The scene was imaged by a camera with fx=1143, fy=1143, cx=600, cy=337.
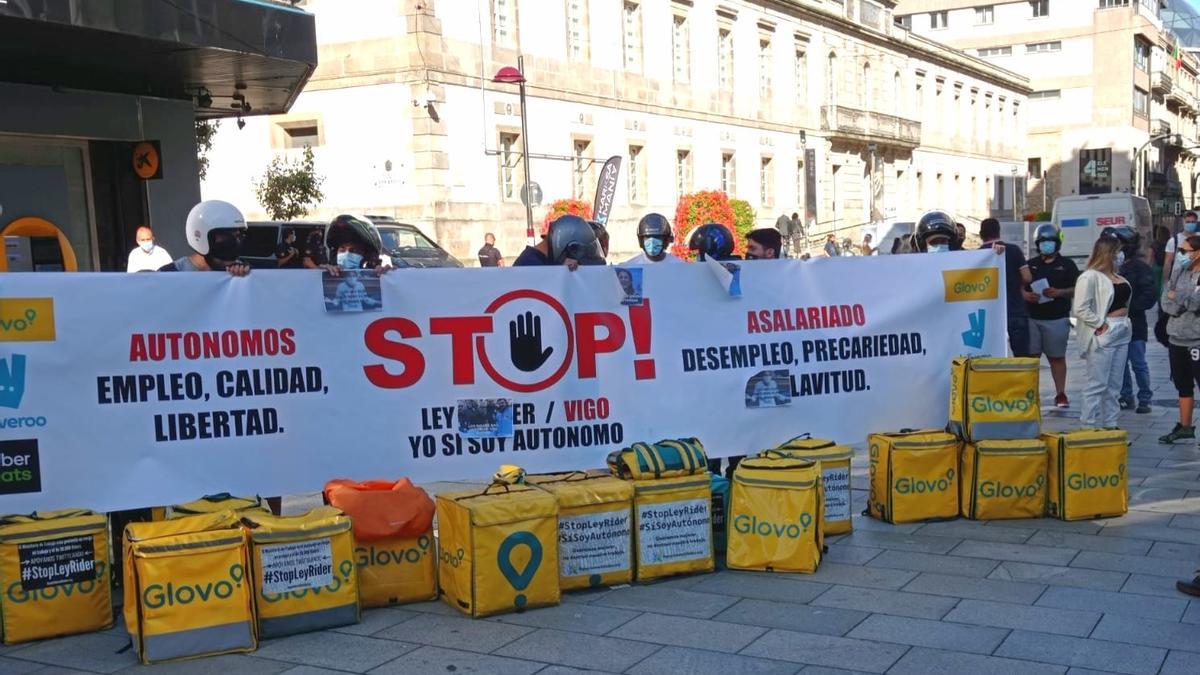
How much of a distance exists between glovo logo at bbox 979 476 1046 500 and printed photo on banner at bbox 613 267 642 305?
261 cm

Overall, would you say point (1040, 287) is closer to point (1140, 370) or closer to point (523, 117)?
point (1140, 370)

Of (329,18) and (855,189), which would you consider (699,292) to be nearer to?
(329,18)

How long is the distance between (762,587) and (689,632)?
853 mm

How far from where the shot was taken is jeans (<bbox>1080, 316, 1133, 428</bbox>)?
9.91m

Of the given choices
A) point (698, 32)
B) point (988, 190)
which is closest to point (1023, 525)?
point (698, 32)

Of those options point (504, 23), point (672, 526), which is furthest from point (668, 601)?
point (504, 23)

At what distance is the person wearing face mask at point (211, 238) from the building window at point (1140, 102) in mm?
89167

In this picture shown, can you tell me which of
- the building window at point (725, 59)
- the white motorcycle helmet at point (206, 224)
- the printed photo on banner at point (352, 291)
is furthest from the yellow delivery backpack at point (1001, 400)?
the building window at point (725, 59)

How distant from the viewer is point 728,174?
4481 centimetres

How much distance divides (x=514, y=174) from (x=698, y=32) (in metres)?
12.8

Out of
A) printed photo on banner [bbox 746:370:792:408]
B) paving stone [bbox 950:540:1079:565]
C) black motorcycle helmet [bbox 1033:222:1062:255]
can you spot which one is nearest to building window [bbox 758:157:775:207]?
black motorcycle helmet [bbox 1033:222:1062:255]

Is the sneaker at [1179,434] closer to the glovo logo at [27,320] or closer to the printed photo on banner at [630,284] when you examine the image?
the printed photo on banner at [630,284]

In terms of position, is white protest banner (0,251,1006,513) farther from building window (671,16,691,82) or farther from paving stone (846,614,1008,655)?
building window (671,16,691,82)

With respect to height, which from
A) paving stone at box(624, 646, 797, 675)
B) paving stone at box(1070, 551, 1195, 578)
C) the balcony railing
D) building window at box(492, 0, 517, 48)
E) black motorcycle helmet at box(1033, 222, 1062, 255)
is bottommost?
paving stone at box(1070, 551, 1195, 578)
